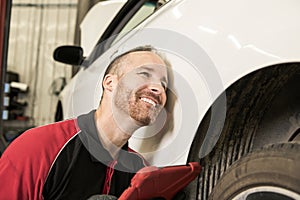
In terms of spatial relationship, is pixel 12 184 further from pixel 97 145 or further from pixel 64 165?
pixel 97 145

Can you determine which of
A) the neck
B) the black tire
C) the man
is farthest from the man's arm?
the black tire

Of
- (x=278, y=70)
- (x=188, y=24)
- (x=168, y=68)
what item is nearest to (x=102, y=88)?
(x=168, y=68)

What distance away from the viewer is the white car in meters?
1.25

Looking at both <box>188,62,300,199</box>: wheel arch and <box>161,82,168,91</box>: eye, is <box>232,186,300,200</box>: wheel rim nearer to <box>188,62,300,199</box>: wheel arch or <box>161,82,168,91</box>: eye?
<box>188,62,300,199</box>: wheel arch

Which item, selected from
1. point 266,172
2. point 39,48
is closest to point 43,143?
point 266,172

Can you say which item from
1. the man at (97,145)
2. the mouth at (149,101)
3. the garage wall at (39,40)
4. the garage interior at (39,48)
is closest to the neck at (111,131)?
the man at (97,145)

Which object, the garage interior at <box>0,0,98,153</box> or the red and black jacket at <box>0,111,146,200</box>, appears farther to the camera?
the garage interior at <box>0,0,98,153</box>

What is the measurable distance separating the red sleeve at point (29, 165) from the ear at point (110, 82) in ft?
0.70

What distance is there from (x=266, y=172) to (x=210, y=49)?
38 centimetres

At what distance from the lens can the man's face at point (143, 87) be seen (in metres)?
1.54

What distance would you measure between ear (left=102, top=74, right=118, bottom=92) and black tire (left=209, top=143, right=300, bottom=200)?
516mm

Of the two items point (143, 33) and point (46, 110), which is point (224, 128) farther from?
point (46, 110)

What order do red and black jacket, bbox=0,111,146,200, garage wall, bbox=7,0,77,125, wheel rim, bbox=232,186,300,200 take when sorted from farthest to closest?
garage wall, bbox=7,0,77,125 < red and black jacket, bbox=0,111,146,200 < wheel rim, bbox=232,186,300,200

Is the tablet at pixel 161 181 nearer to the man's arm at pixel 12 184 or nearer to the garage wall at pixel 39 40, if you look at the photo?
the man's arm at pixel 12 184
